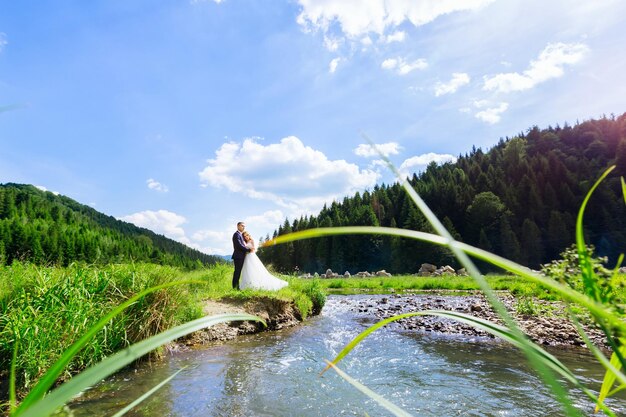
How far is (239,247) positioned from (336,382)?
27.0 ft

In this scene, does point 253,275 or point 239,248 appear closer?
point 239,248

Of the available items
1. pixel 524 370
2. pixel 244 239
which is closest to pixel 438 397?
pixel 524 370

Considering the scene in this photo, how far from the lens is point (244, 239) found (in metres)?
15.0

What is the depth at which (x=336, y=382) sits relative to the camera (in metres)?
6.87

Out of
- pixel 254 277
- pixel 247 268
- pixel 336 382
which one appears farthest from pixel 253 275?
pixel 336 382

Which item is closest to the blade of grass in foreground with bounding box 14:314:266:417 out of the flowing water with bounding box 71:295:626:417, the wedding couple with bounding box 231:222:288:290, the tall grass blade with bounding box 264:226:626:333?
the tall grass blade with bounding box 264:226:626:333

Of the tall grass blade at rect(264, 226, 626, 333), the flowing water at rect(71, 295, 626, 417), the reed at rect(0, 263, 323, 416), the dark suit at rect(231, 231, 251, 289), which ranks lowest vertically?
the flowing water at rect(71, 295, 626, 417)

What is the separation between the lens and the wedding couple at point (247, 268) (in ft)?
46.9

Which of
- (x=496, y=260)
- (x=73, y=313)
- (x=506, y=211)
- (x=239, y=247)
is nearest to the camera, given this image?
(x=496, y=260)

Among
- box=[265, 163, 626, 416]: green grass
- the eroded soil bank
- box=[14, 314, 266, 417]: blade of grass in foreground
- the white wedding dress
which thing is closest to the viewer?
box=[14, 314, 266, 417]: blade of grass in foreground

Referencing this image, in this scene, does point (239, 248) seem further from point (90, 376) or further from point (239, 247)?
point (90, 376)

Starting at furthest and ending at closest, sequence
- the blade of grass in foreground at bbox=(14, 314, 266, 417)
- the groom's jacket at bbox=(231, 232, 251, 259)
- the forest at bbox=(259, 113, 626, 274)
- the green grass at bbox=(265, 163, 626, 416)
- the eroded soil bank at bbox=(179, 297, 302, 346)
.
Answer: the forest at bbox=(259, 113, 626, 274) < the groom's jacket at bbox=(231, 232, 251, 259) < the eroded soil bank at bbox=(179, 297, 302, 346) < the green grass at bbox=(265, 163, 626, 416) < the blade of grass in foreground at bbox=(14, 314, 266, 417)

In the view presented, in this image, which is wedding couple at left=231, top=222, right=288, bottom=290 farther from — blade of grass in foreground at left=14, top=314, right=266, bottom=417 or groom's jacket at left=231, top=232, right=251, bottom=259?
blade of grass in foreground at left=14, top=314, right=266, bottom=417

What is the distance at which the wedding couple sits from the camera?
14.3 m
